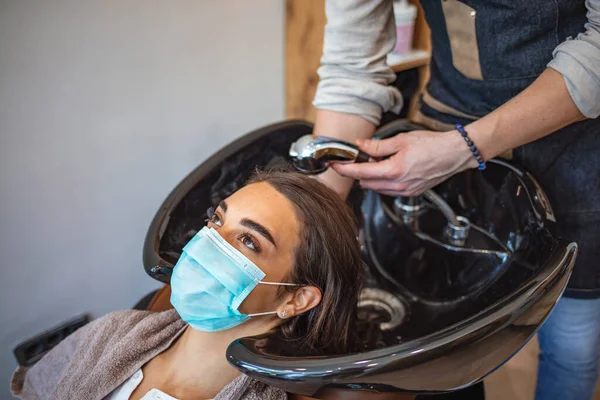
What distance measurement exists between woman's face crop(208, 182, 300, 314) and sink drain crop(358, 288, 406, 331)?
0.27m

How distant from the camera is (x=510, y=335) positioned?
26.1 inches

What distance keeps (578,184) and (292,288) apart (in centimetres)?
53

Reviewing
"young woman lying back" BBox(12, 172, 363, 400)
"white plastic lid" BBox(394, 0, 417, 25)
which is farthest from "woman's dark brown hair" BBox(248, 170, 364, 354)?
"white plastic lid" BBox(394, 0, 417, 25)

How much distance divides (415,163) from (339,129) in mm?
184

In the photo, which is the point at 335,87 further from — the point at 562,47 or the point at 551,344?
the point at 551,344

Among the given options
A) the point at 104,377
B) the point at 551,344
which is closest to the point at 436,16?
the point at 551,344

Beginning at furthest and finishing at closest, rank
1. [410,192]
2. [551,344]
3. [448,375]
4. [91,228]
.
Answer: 1. [91,228]
2. [551,344]
3. [410,192]
4. [448,375]

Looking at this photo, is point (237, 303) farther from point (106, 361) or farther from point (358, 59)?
point (358, 59)

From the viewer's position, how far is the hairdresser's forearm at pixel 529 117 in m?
0.81

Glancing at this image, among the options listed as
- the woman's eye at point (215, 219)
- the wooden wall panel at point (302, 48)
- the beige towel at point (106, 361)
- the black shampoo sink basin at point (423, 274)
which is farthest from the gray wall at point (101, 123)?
the woman's eye at point (215, 219)

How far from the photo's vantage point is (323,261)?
→ 874 millimetres

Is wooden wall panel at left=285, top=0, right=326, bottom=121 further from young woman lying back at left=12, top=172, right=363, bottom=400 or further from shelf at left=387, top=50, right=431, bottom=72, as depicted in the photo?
young woman lying back at left=12, top=172, right=363, bottom=400

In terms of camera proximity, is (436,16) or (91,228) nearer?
(436,16)

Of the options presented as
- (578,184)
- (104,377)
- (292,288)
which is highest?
(578,184)
